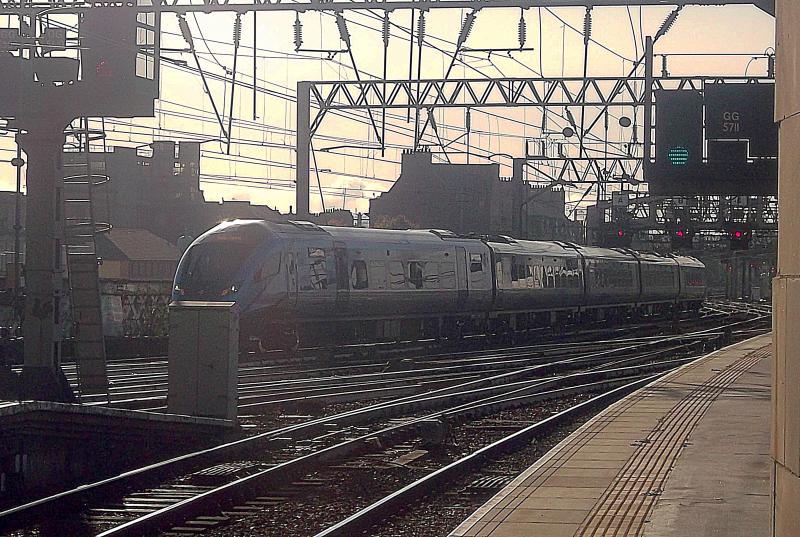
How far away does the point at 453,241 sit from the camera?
3334 centimetres

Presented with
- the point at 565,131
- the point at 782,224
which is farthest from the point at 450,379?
the point at 565,131

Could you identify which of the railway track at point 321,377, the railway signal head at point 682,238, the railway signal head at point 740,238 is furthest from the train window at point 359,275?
the railway signal head at point 682,238

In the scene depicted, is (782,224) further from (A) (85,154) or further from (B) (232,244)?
(B) (232,244)

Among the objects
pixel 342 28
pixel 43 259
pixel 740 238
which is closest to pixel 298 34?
pixel 342 28

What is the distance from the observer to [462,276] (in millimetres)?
33594

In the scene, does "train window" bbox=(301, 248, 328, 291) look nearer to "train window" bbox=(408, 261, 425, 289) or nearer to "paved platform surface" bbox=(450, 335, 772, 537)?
"train window" bbox=(408, 261, 425, 289)

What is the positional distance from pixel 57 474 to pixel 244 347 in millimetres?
15003

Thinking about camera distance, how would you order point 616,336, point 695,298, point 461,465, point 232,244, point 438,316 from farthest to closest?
point 695,298 → point 616,336 → point 438,316 → point 232,244 → point 461,465

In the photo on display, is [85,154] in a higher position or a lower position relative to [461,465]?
higher

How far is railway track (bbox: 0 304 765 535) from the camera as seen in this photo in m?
9.41

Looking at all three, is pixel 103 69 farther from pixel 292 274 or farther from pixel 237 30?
pixel 292 274

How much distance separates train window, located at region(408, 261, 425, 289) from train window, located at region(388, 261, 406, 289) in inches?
14.1

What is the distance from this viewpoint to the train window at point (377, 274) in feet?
94.8

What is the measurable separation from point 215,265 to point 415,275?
6.91m
